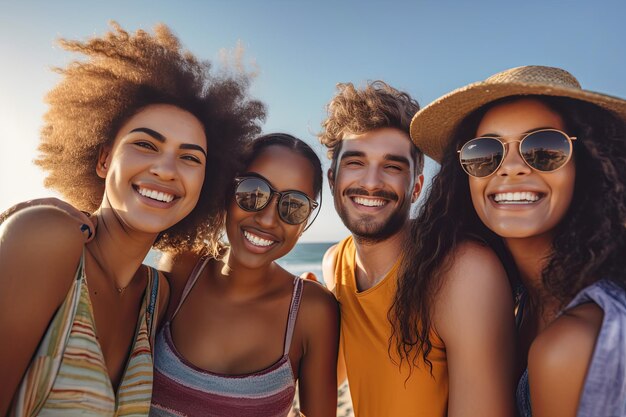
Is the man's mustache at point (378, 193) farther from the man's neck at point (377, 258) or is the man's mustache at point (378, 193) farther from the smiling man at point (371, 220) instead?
the man's neck at point (377, 258)

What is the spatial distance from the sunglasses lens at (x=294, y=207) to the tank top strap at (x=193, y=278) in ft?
2.86

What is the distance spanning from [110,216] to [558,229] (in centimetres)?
286

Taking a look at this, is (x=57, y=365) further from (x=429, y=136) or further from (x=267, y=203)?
(x=429, y=136)

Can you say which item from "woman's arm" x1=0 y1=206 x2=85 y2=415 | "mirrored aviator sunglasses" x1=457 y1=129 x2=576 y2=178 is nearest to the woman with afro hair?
"woman's arm" x1=0 y1=206 x2=85 y2=415

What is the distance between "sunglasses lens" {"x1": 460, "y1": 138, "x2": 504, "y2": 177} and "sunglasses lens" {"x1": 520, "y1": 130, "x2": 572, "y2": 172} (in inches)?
6.5

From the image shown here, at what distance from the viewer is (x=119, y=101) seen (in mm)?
2828

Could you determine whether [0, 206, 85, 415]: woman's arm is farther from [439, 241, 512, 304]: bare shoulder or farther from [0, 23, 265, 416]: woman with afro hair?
[439, 241, 512, 304]: bare shoulder

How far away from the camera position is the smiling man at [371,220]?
2.82m

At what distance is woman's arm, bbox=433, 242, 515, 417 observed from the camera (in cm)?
224

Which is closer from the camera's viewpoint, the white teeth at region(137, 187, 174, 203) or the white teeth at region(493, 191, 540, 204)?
the white teeth at region(493, 191, 540, 204)

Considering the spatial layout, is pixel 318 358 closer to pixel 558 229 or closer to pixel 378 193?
pixel 378 193

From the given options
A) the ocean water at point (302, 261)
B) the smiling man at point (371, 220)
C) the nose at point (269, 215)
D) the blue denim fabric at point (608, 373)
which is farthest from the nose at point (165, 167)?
the ocean water at point (302, 261)

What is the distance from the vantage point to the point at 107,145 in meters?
2.86

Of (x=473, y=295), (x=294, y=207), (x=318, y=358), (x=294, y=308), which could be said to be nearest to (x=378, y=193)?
(x=294, y=207)
